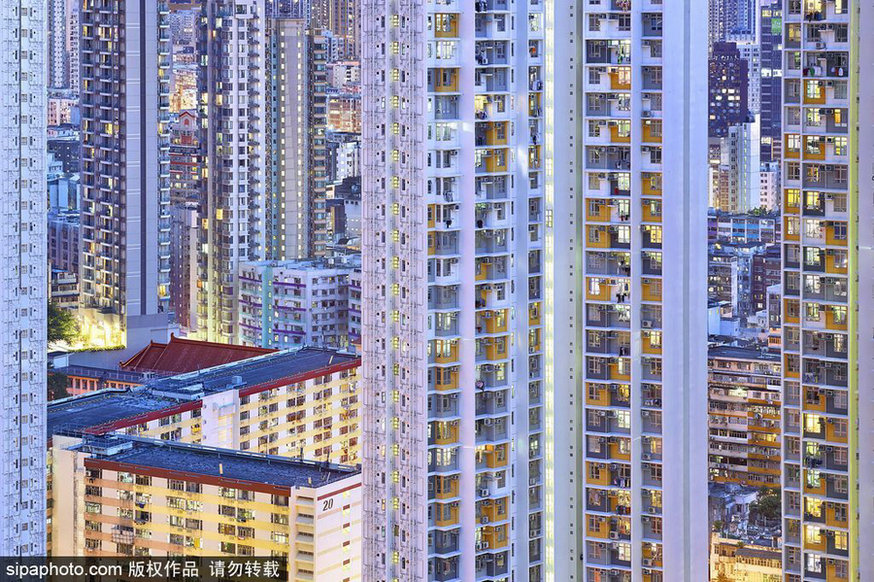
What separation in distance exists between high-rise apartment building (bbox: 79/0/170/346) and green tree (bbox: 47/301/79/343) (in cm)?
84

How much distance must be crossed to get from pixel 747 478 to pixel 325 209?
51244 millimetres

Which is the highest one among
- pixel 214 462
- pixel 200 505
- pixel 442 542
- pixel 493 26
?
pixel 493 26

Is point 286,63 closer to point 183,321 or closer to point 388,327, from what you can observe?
point 183,321

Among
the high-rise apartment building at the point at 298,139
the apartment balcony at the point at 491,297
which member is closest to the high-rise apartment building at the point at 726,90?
the high-rise apartment building at the point at 298,139

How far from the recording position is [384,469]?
62.8m

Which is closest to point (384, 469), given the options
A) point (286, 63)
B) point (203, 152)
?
point (203, 152)

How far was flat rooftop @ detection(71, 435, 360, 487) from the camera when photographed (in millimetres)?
72625

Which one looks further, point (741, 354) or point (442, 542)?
point (741, 354)

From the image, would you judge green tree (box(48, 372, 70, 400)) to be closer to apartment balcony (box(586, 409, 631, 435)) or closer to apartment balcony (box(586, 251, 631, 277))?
apartment balcony (box(586, 409, 631, 435))

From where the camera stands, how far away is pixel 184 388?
88375mm

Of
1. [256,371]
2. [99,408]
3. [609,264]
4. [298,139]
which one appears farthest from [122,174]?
[609,264]

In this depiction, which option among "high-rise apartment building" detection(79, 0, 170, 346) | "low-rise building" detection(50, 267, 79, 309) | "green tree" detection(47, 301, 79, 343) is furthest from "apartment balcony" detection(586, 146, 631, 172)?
"low-rise building" detection(50, 267, 79, 309)

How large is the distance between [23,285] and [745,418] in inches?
2068

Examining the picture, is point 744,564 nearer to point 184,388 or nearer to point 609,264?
point 184,388
